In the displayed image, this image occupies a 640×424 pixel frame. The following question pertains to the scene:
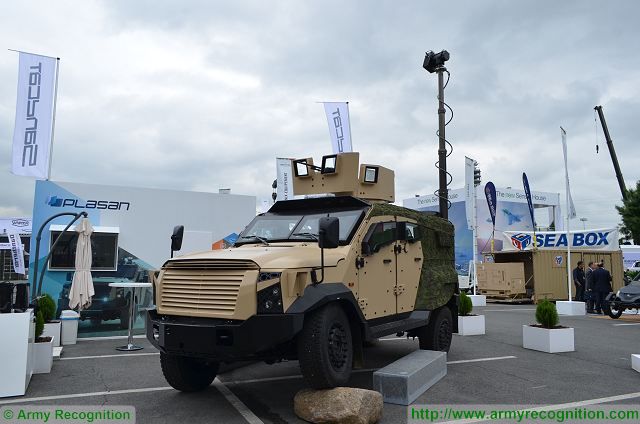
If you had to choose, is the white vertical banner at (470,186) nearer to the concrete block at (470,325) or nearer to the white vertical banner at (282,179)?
the white vertical banner at (282,179)

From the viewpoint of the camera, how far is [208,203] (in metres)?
12.5

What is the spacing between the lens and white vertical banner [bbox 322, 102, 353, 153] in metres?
16.3

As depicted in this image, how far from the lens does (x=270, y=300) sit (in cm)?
469

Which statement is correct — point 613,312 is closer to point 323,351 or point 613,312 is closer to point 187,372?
point 323,351

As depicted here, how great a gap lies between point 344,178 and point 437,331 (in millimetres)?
2855

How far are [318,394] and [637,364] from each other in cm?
517

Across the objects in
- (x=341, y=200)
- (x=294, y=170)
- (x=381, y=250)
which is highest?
(x=294, y=170)

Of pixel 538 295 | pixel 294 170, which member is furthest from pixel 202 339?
pixel 538 295

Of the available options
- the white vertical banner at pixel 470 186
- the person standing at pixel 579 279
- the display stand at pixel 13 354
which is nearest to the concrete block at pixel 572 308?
the person standing at pixel 579 279

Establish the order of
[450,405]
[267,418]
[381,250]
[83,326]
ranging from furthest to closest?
[83,326] → [381,250] → [450,405] → [267,418]

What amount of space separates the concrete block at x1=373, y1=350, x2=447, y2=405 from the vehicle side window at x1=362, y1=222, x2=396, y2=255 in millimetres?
1389

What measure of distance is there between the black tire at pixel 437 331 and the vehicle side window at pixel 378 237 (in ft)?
6.14

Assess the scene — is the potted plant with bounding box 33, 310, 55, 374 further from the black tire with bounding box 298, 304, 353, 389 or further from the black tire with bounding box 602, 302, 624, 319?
the black tire with bounding box 602, 302, 624, 319

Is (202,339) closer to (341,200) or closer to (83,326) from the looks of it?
(341,200)
